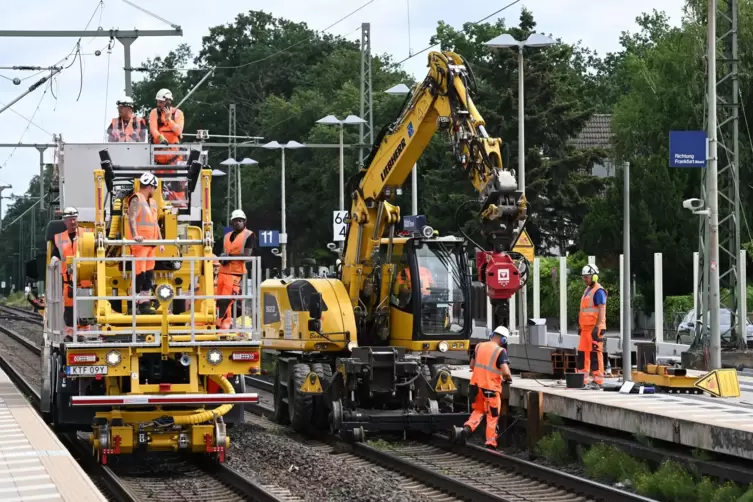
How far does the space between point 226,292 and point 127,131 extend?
2.80 meters

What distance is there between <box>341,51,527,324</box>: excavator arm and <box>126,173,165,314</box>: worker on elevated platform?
3938mm

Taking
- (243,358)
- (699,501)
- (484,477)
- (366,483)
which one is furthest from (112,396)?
(699,501)

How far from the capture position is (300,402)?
20.5m

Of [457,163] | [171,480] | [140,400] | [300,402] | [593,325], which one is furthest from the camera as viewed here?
[593,325]

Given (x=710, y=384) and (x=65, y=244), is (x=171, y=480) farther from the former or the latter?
(x=710, y=384)

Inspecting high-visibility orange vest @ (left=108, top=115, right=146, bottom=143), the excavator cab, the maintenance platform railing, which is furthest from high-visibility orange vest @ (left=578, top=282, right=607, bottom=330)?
high-visibility orange vest @ (left=108, top=115, right=146, bottom=143)

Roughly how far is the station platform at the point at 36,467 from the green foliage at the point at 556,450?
6076 millimetres

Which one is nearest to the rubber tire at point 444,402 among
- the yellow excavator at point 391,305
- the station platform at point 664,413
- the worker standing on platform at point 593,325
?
the yellow excavator at point 391,305

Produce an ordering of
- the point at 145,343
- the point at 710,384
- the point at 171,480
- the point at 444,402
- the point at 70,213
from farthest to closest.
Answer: the point at 710,384 < the point at 444,402 < the point at 70,213 < the point at 171,480 < the point at 145,343

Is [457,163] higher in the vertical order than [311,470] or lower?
higher

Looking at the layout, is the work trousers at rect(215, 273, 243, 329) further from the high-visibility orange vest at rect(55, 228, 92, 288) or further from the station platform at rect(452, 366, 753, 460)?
the station platform at rect(452, 366, 753, 460)

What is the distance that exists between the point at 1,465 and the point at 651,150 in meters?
44.1

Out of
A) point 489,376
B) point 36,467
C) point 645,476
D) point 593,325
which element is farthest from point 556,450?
point 36,467

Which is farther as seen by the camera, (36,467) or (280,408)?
(280,408)
